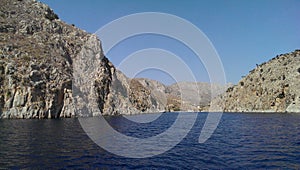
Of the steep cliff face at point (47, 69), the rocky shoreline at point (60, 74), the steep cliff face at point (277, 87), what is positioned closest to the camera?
the steep cliff face at point (47, 69)

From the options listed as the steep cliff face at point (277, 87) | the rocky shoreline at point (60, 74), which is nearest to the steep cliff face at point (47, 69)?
the rocky shoreline at point (60, 74)

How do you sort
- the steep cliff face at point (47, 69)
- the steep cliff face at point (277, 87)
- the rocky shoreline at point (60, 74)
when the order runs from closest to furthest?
the steep cliff face at point (47, 69), the rocky shoreline at point (60, 74), the steep cliff face at point (277, 87)

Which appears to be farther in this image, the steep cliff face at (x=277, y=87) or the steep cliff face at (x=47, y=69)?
the steep cliff face at (x=277, y=87)

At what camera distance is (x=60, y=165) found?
23781 mm

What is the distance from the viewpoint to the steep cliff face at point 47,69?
306 feet

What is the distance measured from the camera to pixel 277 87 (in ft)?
548

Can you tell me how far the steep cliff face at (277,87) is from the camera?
513 feet

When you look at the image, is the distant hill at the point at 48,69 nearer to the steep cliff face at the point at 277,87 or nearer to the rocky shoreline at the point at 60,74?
the rocky shoreline at the point at 60,74

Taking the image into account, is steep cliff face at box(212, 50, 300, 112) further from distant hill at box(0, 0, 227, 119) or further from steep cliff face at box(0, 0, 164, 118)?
distant hill at box(0, 0, 227, 119)

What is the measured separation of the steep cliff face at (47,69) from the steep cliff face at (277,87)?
10128 cm

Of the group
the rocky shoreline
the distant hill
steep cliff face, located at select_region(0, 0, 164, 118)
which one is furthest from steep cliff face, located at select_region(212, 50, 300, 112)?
the distant hill

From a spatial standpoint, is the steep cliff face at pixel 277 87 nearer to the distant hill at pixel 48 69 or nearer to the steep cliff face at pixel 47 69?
the steep cliff face at pixel 47 69

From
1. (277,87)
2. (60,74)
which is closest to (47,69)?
(60,74)

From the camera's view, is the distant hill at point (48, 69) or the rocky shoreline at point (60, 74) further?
the rocky shoreline at point (60, 74)
